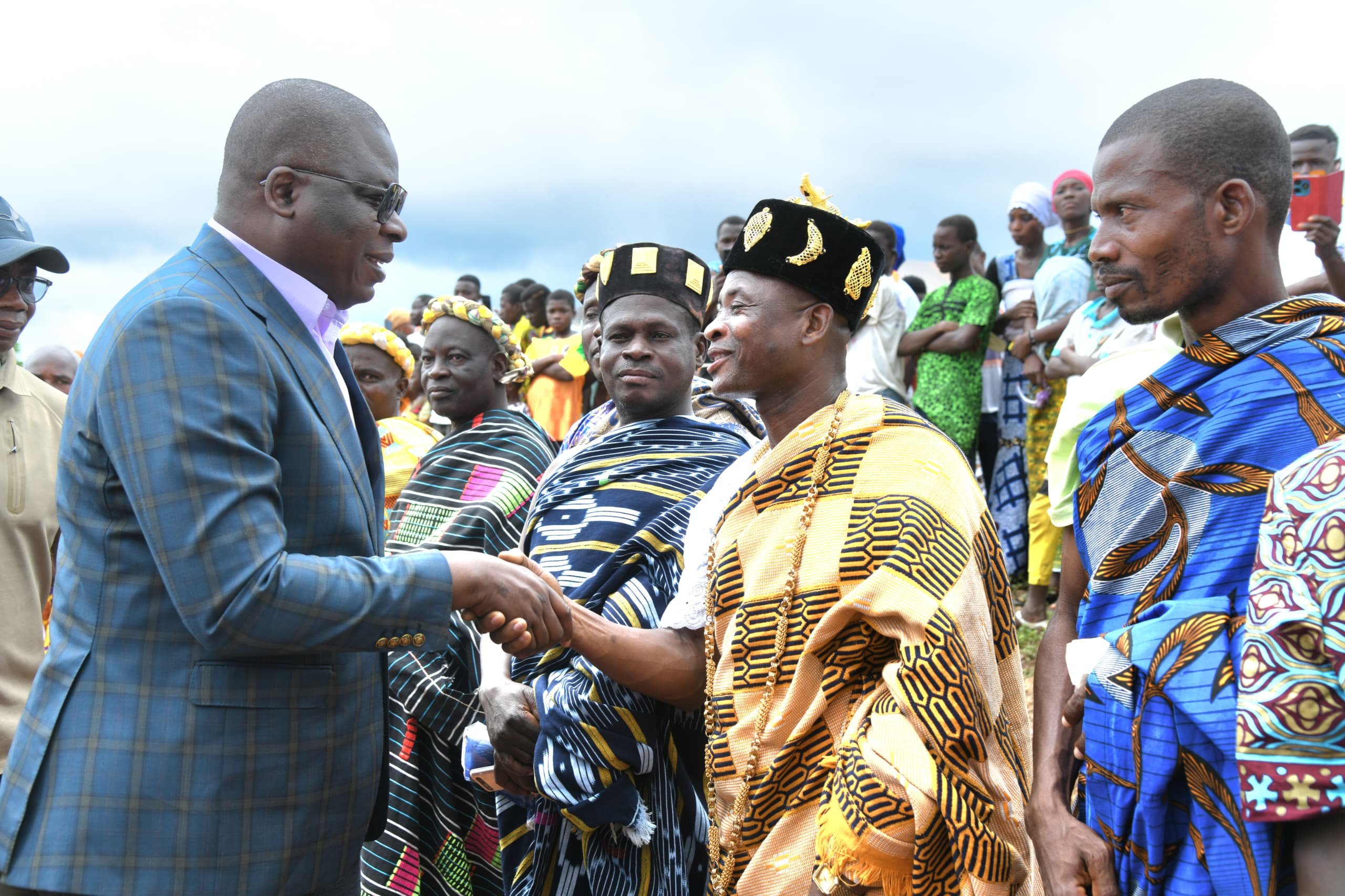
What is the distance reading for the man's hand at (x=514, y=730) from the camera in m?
3.09


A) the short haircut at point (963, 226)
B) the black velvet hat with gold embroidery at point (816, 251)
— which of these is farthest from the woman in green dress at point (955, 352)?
the black velvet hat with gold embroidery at point (816, 251)

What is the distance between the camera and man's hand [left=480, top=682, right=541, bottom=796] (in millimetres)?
3088

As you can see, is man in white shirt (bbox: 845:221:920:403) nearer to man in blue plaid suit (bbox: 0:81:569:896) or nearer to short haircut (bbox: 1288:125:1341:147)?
short haircut (bbox: 1288:125:1341:147)

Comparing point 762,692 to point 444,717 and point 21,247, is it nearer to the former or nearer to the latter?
point 444,717

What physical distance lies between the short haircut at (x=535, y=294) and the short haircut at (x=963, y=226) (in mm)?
6025

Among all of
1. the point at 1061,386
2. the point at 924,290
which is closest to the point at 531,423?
the point at 1061,386

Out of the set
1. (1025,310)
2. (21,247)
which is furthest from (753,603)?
(1025,310)

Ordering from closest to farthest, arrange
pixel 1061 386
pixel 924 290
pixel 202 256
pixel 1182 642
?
pixel 1182 642
pixel 202 256
pixel 1061 386
pixel 924 290

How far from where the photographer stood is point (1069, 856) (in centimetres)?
208

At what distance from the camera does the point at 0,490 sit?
3.67 metres

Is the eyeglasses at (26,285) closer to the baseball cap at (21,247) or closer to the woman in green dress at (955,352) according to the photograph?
the baseball cap at (21,247)

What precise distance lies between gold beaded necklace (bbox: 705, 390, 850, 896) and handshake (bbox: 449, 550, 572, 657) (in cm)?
38

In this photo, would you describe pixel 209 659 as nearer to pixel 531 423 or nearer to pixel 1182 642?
pixel 1182 642

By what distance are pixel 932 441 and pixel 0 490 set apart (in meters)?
3.09
